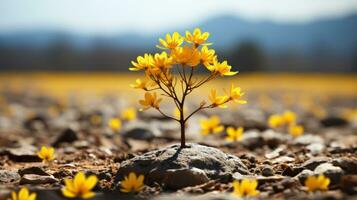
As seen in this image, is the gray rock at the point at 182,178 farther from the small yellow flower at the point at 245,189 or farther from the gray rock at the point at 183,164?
the small yellow flower at the point at 245,189

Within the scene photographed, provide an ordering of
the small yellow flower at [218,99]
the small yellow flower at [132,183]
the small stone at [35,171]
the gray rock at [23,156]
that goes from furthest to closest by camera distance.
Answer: the gray rock at [23,156] → the small stone at [35,171] → the small yellow flower at [218,99] → the small yellow flower at [132,183]

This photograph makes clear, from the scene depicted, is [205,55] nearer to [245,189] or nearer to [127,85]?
[245,189]

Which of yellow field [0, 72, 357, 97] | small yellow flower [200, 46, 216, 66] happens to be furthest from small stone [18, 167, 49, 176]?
yellow field [0, 72, 357, 97]

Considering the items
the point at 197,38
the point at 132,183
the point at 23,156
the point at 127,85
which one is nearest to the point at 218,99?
the point at 197,38

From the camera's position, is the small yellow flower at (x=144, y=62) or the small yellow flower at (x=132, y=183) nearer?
the small yellow flower at (x=132, y=183)

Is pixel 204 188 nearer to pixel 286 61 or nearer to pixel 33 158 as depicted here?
pixel 33 158

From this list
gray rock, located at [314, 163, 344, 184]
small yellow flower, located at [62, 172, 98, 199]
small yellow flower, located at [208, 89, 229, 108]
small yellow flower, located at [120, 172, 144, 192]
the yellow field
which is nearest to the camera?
small yellow flower, located at [62, 172, 98, 199]

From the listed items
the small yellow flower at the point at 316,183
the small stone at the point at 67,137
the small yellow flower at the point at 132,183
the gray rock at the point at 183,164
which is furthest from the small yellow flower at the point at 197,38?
the small stone at the point at 67,137

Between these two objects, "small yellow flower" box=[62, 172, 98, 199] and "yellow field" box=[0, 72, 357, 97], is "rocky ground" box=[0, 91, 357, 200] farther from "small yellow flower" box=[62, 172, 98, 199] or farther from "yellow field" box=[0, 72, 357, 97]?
"yellow field" box=[0, 72, 357, 97]
